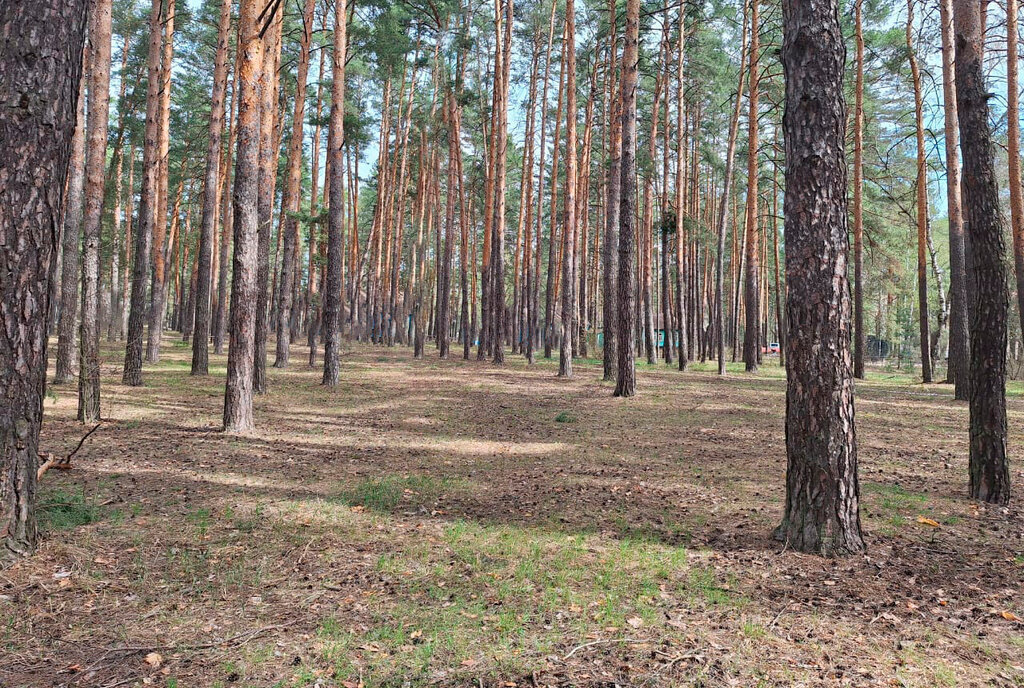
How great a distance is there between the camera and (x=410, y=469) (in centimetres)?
719

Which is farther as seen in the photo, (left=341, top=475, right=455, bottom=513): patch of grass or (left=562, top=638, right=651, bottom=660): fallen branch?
(left=341, top=475, right=455, bottom=513): patch of grass

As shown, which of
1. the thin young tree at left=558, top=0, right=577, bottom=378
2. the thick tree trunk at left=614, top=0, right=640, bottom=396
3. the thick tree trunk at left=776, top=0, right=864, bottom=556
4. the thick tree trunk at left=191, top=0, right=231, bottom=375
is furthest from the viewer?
the thin young tree at left=558, top=0, right=577, bottom=378

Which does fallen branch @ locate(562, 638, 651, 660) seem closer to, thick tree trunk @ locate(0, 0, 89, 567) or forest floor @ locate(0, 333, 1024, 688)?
forest floor @ locate(0, 333, 1024, 688)

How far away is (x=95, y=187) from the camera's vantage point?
1036cm

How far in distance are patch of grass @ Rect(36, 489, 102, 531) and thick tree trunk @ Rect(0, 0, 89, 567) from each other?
73cm

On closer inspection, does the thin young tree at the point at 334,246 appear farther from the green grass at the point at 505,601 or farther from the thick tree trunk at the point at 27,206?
the thick tree trunk at the point at 27,206

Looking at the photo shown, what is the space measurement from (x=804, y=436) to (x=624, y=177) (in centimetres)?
1007

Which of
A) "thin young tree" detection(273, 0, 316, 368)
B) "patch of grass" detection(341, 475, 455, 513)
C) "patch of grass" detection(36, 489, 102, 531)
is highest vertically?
"thin young tree" detection(273, 0, 316, 368)

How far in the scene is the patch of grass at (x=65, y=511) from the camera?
15.2 ft

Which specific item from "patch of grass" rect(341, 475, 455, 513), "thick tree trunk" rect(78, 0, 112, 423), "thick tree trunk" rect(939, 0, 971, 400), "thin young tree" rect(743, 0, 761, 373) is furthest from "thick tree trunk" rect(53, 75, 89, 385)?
"thick tree trunk" rect(939, 0, 971, 400)

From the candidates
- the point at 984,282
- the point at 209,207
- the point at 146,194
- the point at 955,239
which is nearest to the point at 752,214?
the point at 955,239

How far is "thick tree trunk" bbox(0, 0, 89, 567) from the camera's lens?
364cm

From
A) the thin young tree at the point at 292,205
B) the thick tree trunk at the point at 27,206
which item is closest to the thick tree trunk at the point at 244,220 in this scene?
the thick tree trunk at the point at 27,206

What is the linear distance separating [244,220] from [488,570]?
6.60 meters
